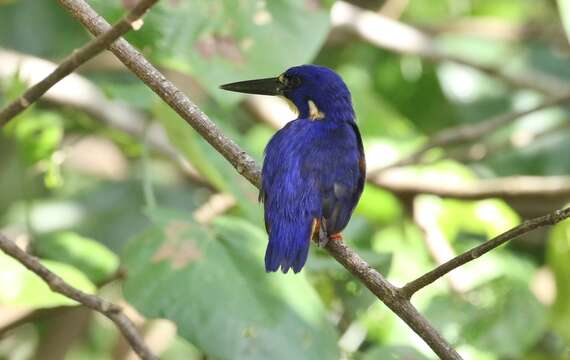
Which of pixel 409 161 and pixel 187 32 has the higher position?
pixel 409 161

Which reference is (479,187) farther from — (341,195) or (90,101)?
(90,101)

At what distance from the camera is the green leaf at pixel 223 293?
277 cm

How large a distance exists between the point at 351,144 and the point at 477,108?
2.35 metres

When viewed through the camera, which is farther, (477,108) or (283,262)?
(477,108)

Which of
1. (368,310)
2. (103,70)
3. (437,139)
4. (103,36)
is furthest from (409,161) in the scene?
(103,36)

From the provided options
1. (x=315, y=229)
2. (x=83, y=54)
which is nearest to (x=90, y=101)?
(x=315, y=229)

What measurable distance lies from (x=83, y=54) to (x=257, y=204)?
158 cm

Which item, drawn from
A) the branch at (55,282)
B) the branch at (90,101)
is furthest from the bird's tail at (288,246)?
the branch at (90,101)

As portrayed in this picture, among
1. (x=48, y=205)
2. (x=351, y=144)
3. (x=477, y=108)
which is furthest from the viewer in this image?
(x=477, y=108)

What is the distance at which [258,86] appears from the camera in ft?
9.48

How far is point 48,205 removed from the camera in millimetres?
4418

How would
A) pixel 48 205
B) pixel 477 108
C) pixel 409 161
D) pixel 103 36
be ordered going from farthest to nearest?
pixel 477 108
pixel 48 205
pixel 409 161
pixel 103 36

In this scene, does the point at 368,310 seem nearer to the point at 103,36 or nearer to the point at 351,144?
the point at 351,144

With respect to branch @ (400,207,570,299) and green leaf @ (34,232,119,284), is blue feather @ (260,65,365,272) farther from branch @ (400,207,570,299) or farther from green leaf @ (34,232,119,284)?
green leaf @ (34,232,119,284)
